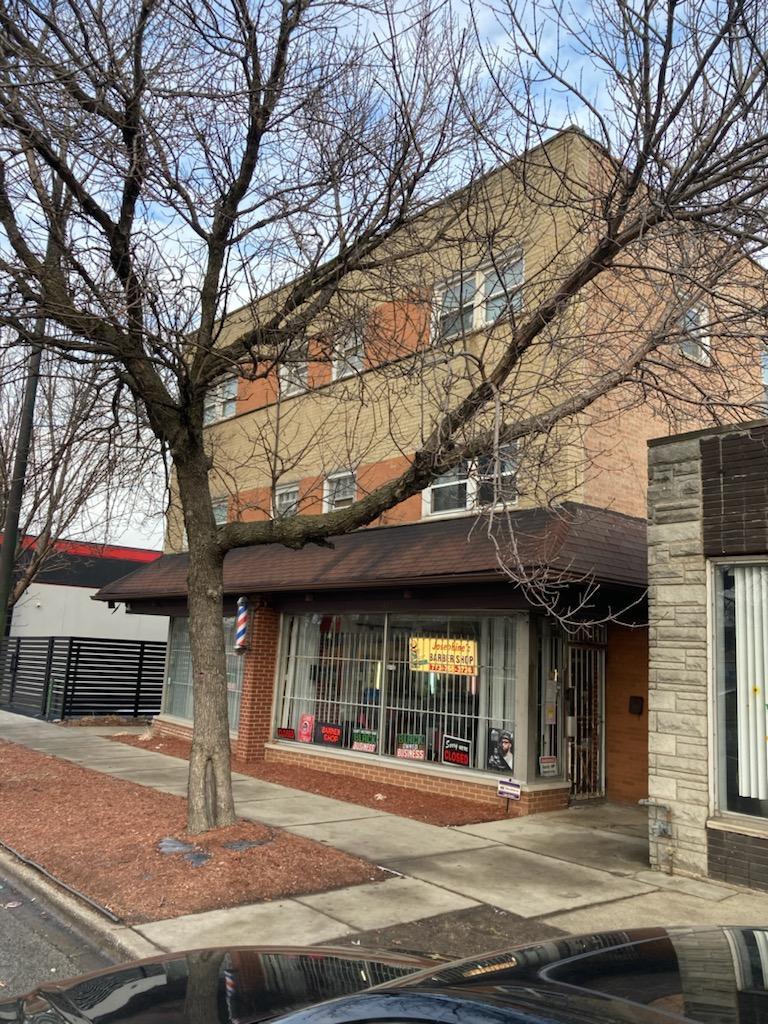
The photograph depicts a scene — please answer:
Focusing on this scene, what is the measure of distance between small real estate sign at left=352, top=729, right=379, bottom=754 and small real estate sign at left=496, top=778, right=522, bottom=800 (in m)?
2.42

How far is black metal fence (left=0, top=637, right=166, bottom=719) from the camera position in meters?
18.5

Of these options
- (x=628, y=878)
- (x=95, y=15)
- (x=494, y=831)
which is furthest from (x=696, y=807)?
(x=95, y=15)

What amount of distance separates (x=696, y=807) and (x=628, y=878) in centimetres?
85

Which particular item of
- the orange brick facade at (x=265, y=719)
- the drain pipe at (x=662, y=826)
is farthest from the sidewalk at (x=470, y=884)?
the orange brick facade at (x=265, y=719)

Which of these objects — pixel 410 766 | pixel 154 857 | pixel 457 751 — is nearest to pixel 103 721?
pixel 410 766

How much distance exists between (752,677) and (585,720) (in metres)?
4.28

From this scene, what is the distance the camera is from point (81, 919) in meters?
5.48

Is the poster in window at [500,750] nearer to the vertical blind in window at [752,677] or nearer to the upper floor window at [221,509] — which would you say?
the vertical blind in window at [752,677]

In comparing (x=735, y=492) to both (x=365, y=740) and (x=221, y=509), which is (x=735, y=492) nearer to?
(x=365, y=740)

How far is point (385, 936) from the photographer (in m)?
5.23

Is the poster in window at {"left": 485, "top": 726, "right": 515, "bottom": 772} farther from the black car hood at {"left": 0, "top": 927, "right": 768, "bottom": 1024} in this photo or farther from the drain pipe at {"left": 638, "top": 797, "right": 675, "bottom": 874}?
the black car hood at {"left": 0, "top": 927, "right": 768, "bottom": 1024}

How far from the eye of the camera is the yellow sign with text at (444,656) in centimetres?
1070

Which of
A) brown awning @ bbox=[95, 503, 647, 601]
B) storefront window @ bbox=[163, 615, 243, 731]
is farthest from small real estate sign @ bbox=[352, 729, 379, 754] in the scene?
storefront window @ bbox=[163, 615, 243, 731]

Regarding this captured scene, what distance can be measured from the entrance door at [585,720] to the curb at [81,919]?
647 centimetres
